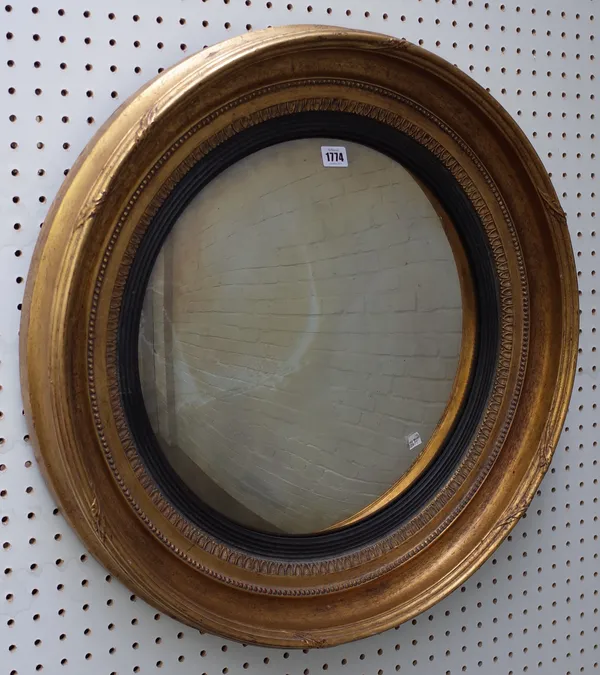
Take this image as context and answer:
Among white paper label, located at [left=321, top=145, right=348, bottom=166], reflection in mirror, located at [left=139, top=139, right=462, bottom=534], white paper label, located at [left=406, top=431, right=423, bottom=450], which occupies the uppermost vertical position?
white paper label, located at [left=321, top=145, right=348, bottom=166]

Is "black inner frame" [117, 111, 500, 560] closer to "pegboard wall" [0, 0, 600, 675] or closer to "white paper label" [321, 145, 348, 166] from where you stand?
"white paper label" [321, 145, 348, 166]

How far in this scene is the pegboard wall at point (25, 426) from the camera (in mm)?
1007

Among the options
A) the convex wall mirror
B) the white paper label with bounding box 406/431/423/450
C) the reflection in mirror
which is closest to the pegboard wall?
the convex wall mirror

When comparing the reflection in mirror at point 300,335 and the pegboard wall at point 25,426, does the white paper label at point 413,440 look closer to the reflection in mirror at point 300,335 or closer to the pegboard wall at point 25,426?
the reflection in mirror at point 300,335

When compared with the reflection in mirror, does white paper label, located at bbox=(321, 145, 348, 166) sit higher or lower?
higher

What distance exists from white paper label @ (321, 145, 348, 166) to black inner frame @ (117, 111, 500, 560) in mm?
17

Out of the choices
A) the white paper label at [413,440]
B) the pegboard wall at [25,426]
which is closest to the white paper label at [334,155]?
the pegboard wall at [25,426]

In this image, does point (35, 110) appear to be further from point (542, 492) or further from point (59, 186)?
point (542, 492)

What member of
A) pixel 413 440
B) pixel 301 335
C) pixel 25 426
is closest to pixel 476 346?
pixel 413 440

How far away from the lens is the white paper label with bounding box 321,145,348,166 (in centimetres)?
112

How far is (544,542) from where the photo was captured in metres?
1.48

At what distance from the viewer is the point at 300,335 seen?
113cm

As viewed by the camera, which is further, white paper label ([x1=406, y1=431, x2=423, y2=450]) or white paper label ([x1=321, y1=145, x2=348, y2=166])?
white paper label ([x1=406, y1=431, x2=423, y2=450])

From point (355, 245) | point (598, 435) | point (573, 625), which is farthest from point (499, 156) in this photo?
point (573, 625)
